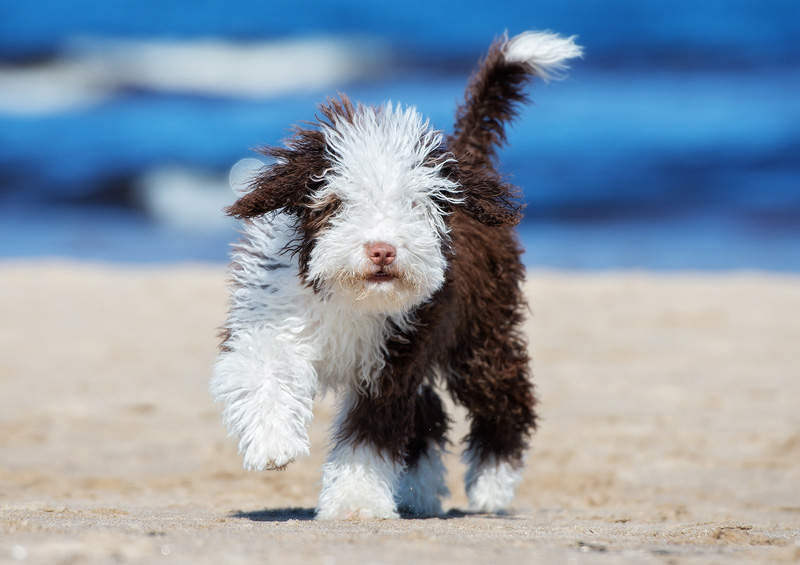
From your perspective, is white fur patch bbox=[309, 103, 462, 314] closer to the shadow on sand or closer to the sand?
the sand

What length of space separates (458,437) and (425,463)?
243cm

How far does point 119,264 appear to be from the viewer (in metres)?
17.5

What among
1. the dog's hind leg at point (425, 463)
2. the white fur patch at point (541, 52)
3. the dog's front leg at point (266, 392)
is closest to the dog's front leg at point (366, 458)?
the dog's front leg at point (266, 392)

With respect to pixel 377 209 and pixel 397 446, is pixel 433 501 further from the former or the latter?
pixel 377 209

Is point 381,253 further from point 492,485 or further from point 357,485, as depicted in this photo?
point 492,485

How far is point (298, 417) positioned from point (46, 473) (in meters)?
2.89

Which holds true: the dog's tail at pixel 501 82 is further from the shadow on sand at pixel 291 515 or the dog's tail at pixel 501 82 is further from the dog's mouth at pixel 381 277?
the shadow on sand at pixel 291 515

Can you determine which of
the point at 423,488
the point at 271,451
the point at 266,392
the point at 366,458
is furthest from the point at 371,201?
the point at 423,488

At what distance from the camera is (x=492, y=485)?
5555mm

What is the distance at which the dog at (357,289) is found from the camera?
4121mm

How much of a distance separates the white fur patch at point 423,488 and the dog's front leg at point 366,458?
2.23 ft

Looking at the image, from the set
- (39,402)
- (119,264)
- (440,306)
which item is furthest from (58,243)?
(440,306)

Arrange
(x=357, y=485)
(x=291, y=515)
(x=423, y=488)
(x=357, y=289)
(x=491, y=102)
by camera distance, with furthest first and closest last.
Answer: (x=491, y=102) < (x=423, y=488) < (x=291, y=515) < (x=357, y=485) < (x=357, y=289)

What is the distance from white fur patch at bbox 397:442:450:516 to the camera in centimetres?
539
